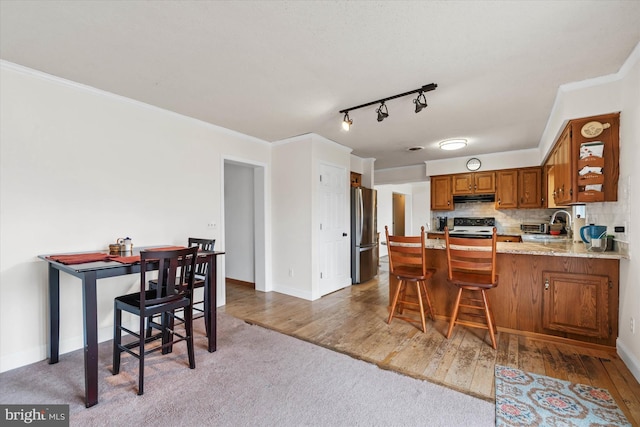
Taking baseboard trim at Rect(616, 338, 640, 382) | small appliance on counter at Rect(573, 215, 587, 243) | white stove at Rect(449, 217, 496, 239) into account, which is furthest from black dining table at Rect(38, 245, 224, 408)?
white stove at Rect(449, 217, 496, 239)

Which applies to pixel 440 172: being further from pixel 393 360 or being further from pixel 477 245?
pixel 393 360

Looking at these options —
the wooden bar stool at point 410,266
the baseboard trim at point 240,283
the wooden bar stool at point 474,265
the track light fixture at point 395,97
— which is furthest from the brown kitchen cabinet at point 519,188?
the baseboard trim at point 240,283

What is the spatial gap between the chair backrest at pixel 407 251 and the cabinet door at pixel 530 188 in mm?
3246

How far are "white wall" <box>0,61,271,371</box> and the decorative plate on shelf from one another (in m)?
4.02

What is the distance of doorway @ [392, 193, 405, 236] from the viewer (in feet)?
28.8

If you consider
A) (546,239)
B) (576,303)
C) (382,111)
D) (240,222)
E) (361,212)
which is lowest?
(576,303)

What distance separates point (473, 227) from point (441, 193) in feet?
2.97

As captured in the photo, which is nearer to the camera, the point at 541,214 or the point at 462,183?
the point at 541,214

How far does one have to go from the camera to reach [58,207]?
8.29 feet

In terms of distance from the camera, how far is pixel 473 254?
2676 millimetres

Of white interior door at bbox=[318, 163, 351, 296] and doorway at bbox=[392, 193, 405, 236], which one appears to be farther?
doorway at bbox=[392, 193, 405, 236]

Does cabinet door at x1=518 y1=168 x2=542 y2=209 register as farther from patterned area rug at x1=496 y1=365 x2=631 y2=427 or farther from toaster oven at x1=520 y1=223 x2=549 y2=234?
patterned area rug at x1=496 y1=365 x2=631 y2=427

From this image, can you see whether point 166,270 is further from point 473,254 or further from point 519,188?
point 519,188

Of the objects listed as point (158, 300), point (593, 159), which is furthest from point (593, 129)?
point (158, 300)
